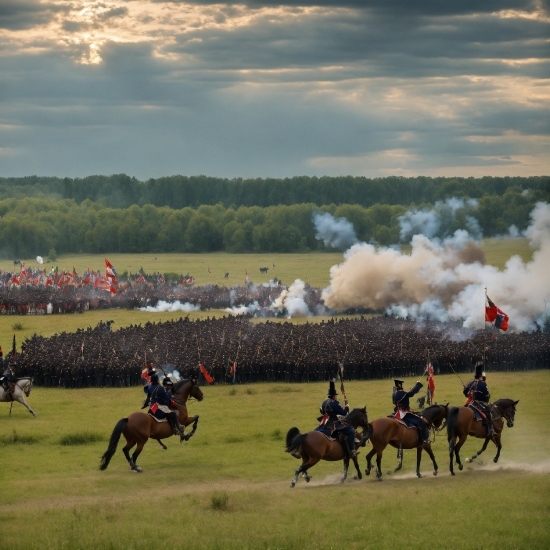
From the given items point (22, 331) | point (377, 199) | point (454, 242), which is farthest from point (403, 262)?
point (377, 199)

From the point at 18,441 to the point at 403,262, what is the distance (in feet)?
134

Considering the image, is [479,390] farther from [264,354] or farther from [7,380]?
[264,354]

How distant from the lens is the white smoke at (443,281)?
53594 millimetres

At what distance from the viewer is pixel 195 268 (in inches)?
4296

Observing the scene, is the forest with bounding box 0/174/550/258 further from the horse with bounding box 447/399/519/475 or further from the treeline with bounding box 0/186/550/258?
the horse with bounding box 447/399/519/475

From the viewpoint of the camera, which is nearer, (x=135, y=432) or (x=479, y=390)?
(x=135, y=432)

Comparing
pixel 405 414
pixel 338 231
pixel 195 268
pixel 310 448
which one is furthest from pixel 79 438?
pixel 195 268

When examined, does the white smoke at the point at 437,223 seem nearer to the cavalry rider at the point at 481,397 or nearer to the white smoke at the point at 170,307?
the white smoke at the point at 170,307

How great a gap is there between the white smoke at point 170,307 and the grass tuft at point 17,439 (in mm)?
38891

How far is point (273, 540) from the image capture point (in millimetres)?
16578

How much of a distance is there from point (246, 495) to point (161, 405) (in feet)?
13.8

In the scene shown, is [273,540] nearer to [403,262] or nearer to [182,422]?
[182,422]

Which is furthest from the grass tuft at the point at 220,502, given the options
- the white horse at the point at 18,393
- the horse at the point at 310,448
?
the white horse at the point at 18,393

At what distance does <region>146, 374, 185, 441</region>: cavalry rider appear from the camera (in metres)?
22.6
